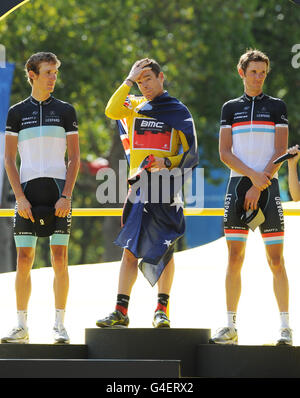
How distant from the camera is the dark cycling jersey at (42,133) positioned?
6695mm

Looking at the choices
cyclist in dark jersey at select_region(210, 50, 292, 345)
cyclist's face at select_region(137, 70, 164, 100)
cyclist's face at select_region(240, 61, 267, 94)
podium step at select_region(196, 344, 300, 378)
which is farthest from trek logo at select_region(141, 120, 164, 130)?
podium step at select_region(196, 344, 300, 378)

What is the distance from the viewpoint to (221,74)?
22234 millimetres

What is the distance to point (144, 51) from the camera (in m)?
22.6

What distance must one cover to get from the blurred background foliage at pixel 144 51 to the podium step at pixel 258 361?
15.0 metres

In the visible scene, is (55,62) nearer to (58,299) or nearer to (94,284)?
(58,299)

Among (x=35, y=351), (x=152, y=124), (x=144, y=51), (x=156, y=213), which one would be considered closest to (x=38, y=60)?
(x=152, y=124)

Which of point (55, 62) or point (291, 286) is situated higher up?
point (55, 62)

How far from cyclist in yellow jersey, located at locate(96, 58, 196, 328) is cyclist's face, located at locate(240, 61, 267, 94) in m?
0.51

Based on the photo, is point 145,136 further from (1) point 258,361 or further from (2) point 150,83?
(1) point 258,361

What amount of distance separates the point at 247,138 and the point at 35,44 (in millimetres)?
16353

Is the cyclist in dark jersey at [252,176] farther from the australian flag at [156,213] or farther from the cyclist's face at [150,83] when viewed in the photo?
the cyclist's face at [150,83]

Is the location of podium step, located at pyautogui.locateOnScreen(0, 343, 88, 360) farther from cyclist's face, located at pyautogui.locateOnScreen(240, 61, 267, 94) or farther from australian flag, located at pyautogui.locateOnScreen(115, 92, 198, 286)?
cyclist's face, located at pyautogui.locateOnScreen(240, 61, 267, 94)

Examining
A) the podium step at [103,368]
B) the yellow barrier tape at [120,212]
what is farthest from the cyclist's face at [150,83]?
the podium step at [103,368]
